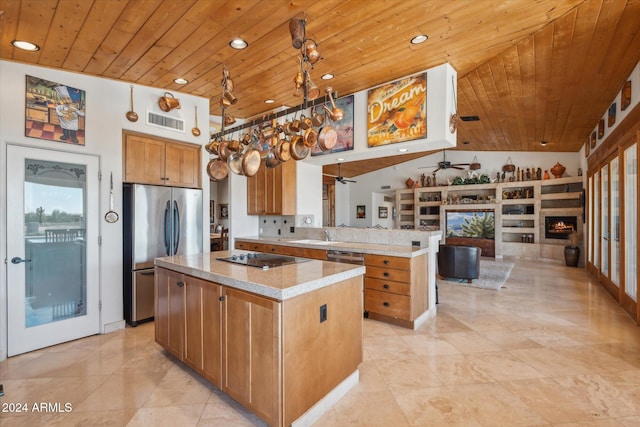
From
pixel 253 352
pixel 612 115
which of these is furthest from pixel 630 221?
pixel 253 352

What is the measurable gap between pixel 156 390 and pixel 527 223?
33.1 feet

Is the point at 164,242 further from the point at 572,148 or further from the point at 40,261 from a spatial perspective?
the point at 572,148

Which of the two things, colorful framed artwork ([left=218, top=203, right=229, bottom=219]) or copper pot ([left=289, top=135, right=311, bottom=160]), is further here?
colorful framed artwork ([left=218, top=203, right=229, bottom=219])

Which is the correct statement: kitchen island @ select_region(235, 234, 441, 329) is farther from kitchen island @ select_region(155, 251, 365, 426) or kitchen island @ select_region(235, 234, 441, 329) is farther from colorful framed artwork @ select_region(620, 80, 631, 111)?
colorful framed artwork @ select_region(620, 80, 631, 111)

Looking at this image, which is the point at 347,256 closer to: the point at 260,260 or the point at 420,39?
the point at 260,260

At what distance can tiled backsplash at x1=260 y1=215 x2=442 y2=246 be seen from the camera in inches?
159

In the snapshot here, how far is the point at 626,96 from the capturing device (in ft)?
13.1

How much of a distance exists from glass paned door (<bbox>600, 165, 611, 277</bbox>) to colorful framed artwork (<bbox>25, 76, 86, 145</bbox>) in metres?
7.51

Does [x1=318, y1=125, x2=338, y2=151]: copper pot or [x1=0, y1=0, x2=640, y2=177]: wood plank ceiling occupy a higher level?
[x1=0, y1=0, x2=640, y2=177]: wood plank ceiling

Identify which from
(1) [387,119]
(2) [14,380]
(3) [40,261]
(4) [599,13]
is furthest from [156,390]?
(4) [599,13]

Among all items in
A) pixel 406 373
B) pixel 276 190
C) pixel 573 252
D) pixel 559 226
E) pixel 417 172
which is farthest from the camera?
pixel 417 172

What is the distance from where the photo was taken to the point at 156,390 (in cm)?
228

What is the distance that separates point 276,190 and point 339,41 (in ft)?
8.85

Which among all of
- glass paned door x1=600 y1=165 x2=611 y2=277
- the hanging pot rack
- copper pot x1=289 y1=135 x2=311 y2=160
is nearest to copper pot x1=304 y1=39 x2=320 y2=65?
the hanging pot rack
